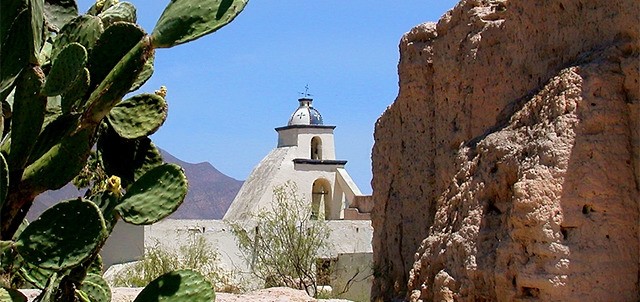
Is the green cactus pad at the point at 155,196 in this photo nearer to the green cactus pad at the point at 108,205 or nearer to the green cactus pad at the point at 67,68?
the green cactus pad at the point at 108,205

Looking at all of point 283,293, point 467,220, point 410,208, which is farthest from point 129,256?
point 467,220

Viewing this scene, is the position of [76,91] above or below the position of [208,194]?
below

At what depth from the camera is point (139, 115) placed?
5484mm

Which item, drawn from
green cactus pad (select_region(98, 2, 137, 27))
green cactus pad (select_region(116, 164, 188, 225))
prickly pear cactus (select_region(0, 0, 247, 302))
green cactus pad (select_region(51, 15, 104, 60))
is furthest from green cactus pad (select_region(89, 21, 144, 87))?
green cactus pad (select_region(98, 2, 137, 27))

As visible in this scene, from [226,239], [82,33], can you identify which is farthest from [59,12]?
[226,239]

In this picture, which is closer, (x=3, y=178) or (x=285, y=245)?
(x=3, y=178)

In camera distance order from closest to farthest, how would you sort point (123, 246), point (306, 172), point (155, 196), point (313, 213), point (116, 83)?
point (116, 83), point (155, 196), point (123, 246), point (313, 213), point (306, 172)

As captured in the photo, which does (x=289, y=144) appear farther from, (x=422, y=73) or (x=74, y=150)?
(x=74, y=150)

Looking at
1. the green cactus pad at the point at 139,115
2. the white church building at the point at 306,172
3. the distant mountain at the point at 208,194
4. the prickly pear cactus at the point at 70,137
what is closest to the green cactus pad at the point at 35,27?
the prickly pear cactus at the point at 70,137

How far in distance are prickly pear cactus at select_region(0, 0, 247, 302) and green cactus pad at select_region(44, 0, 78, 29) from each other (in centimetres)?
30

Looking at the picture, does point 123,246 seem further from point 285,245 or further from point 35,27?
point 35,27

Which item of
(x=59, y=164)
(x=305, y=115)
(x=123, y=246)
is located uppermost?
(x=305, y=115)

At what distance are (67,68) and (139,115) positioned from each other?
3.59ft

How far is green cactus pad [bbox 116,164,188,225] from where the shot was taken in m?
4.81
